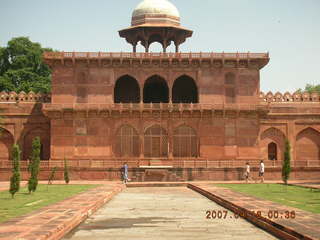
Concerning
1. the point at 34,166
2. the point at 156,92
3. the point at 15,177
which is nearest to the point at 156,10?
the point at 156,92

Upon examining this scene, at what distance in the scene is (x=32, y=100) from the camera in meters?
38.5

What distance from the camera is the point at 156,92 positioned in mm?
40250

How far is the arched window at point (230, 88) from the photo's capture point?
3647 centimetres

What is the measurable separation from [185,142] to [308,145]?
31.9ft

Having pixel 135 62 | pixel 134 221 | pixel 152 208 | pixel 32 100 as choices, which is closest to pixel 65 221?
pixel 134 221

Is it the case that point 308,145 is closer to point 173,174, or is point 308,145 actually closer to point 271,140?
point 271,140

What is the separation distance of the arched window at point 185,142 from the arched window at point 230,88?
353 centimetres

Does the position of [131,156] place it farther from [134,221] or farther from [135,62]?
[134,221]

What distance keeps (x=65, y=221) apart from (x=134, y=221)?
1875mm

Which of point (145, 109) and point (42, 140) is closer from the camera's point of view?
point (145, 109)

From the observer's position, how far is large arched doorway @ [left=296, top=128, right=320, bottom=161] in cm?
3806

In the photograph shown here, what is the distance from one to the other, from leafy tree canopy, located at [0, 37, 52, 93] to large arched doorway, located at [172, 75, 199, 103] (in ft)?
46.7
